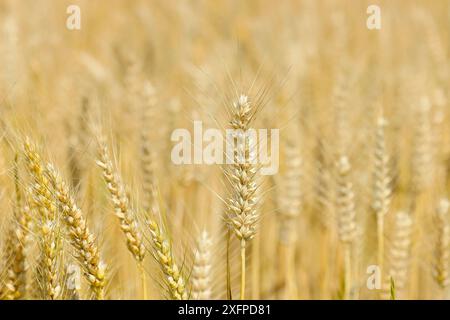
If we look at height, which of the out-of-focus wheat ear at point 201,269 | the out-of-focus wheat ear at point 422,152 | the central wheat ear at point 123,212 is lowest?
the out-of-focus wheat ear at point 201,269

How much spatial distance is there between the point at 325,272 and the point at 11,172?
111cm

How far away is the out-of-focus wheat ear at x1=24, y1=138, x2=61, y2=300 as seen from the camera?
1.14m

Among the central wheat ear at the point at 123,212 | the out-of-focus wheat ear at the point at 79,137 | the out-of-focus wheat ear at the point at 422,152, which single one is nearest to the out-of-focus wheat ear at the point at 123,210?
the central wheat ear at the point at 123,212

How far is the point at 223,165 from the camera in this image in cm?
133

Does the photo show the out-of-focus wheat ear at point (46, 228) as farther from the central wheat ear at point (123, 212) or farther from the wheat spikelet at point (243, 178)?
the wheat spikelet at point (243, 178)

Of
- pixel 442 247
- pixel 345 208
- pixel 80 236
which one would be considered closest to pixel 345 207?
pixel 345 208

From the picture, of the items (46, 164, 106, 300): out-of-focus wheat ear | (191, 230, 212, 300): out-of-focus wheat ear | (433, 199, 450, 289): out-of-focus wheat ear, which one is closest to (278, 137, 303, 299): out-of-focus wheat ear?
(433, 199, 450, 289): out-of-focus wheat ear

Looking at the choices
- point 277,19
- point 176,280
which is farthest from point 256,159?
point 277,19

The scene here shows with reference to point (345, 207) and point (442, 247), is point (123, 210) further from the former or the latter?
point (442, 247)

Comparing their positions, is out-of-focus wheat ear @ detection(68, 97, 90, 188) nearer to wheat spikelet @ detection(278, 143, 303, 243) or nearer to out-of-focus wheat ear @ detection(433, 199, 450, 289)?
wheat spikelet @ detection(278, 143, 303, 243)

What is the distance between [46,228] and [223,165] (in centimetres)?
41

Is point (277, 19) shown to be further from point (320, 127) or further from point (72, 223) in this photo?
point (72, 223)

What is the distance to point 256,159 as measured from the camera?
120cm

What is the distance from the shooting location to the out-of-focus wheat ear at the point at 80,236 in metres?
1.13
